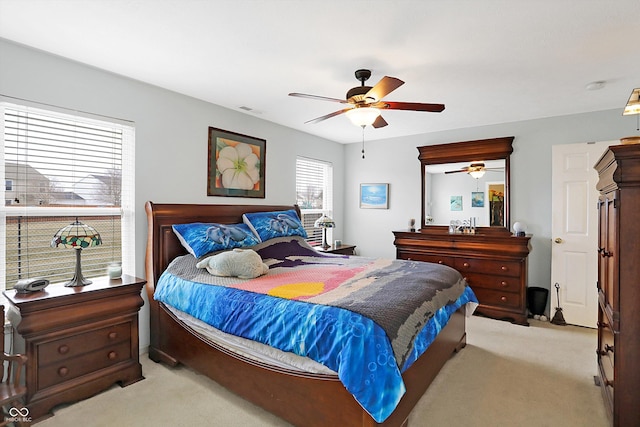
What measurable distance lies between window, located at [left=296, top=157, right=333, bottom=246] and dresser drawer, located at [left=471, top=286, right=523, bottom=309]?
7.77 ft

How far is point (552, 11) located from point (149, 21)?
7.97ft

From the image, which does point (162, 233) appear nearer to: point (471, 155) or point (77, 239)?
point (77, 239)

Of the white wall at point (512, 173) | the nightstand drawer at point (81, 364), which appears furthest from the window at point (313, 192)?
the nightstand drawer at point (81, 364)

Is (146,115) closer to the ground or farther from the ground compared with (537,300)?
farther from the ground

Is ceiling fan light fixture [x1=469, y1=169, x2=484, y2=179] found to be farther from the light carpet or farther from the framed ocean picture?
the light carpet

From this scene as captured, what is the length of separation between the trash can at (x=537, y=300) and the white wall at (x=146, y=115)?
3.55 meters

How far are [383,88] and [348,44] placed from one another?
390mm

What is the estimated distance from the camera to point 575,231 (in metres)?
3.88

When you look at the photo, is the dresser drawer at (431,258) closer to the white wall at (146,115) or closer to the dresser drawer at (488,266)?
the dresser drawer at (488,266)

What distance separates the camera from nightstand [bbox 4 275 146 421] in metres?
2.07

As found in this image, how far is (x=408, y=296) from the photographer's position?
6.81ft

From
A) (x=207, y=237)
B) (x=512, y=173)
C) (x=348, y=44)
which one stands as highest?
(x=348, y=44)

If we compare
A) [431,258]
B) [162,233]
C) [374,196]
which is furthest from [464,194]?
[162,233]

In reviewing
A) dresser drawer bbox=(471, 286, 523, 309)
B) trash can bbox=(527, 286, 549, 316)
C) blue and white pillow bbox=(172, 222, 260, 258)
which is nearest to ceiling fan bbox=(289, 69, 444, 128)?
blue and white pillow bbox=(172, 222, 260, 258)
